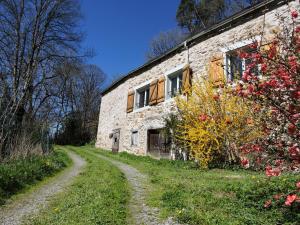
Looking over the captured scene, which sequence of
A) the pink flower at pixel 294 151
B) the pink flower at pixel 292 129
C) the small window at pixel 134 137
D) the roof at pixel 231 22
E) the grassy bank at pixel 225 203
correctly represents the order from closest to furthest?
the pink flower at pixel 292 129
the pink flower at pixel 294 151
the grassy bank at pixel 225 203
the roof at pixel 231 22
the small window at pixel 134 137

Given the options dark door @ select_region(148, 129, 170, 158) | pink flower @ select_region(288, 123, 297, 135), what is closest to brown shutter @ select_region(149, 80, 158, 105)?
dark door @ select_region(148, 129, 170, 158)

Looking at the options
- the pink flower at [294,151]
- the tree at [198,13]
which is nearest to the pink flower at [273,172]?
the pink flower at [294,151]

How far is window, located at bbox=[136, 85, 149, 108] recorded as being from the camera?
14.5 meters

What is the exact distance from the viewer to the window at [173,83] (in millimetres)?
12211

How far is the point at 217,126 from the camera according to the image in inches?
328

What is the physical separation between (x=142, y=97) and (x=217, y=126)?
742cm

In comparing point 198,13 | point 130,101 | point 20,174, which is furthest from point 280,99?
point 198,13

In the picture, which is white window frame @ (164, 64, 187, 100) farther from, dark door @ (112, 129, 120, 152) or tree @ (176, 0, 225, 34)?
tree @ (176, 0, 225, 34)

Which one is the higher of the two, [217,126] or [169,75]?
[169,75]

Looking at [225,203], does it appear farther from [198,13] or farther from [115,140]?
[198,13]

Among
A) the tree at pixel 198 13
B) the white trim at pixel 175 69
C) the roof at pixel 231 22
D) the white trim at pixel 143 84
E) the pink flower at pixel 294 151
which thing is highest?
the tree at pixel 198 13

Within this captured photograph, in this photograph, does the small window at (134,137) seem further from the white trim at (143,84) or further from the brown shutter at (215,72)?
the brown shutter at (215,72)

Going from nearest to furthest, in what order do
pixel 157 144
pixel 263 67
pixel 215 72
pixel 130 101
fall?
1. pixel 263 67
2. pixel 215 72
3. pixel 157 144
4. pixel 130 101

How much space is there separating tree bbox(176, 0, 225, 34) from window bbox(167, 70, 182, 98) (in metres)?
11.8
